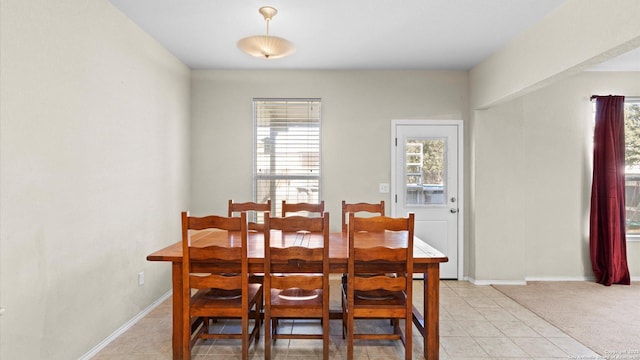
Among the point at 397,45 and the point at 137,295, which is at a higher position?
the point at 397,45

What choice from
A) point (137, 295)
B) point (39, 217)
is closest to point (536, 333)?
point (137, 295)

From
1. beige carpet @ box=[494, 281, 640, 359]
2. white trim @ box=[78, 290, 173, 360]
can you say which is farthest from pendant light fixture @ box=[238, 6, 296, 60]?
beige carpet @ box=[494, 281, 640, 359]

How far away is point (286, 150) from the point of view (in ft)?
14.7

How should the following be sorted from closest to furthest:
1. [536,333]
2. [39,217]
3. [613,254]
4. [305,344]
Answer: [39,217], [305,344], [536,333], [613,254]

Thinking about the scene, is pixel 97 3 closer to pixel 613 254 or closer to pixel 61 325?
pixel 61 325

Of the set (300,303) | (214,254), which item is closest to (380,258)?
(300,303)

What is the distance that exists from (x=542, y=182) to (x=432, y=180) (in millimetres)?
1329

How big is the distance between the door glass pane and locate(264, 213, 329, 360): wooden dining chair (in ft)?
7.91

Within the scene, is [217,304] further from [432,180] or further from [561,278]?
[561,278]

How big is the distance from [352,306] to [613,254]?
372cm

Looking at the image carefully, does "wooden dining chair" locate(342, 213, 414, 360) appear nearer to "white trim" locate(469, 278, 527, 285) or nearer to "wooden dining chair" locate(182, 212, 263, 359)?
"wooden dining chair" locate(182, 212, 263, 359)

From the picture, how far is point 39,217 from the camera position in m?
2.07

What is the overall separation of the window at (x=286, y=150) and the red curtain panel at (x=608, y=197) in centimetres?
334

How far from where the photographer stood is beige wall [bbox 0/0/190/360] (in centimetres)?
191
